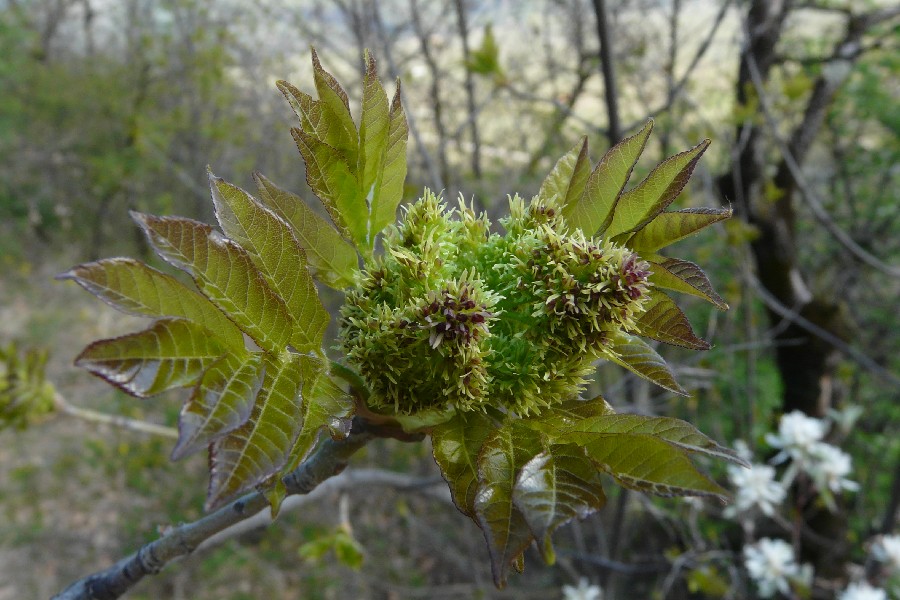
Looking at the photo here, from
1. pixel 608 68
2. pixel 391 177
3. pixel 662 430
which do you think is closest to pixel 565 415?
pixel 662 430

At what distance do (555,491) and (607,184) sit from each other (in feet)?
1.21

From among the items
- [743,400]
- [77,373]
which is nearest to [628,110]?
[743,400]

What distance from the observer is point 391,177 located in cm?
76

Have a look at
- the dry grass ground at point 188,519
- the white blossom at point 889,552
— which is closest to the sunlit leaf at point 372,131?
the white blossom at point 889,552

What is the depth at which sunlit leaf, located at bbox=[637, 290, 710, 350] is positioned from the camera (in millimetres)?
688

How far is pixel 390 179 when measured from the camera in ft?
2.49

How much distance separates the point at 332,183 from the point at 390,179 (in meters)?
0.08

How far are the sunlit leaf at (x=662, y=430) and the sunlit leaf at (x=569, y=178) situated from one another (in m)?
0.31

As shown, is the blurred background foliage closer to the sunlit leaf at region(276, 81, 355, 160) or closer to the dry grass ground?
the dry grass ground

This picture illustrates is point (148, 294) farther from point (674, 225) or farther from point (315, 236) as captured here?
point (674, 225)

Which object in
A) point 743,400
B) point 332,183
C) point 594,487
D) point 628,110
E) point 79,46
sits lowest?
point 743,400

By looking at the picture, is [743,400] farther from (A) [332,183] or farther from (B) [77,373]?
(B) [77,373]

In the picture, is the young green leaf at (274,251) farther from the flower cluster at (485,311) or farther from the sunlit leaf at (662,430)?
the sunlit leaf at (662,430)

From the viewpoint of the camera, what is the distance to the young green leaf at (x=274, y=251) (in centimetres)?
64
